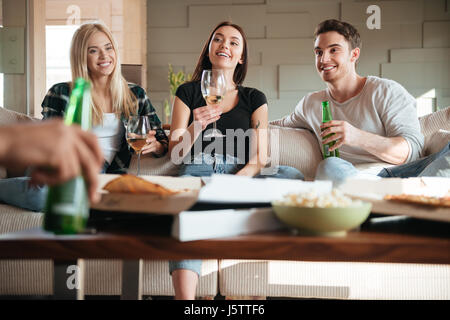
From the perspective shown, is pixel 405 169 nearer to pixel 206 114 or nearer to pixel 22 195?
pixel 206 114

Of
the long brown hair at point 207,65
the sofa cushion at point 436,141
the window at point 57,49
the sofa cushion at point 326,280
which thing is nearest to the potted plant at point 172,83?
the window at point 57,49

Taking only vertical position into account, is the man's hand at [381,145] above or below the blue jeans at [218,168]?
above

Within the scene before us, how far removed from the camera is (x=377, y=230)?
67cm

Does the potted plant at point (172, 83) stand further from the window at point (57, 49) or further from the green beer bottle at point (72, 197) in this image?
the green beer bottle at point (72, 197)

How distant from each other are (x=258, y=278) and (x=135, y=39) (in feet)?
12.8

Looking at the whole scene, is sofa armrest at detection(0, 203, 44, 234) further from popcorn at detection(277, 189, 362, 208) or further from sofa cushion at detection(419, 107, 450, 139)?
sofa cushion at detection(419, 107, 450, 139)

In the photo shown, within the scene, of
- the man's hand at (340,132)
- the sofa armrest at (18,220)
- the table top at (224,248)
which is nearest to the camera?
the table top at (224,248)

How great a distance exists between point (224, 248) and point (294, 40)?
472cm

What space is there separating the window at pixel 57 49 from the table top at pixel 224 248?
474cm

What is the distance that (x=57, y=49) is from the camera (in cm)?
498

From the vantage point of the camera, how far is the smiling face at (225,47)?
2053mm

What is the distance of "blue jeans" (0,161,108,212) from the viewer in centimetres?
157

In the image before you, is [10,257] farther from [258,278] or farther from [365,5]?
[365,5]
